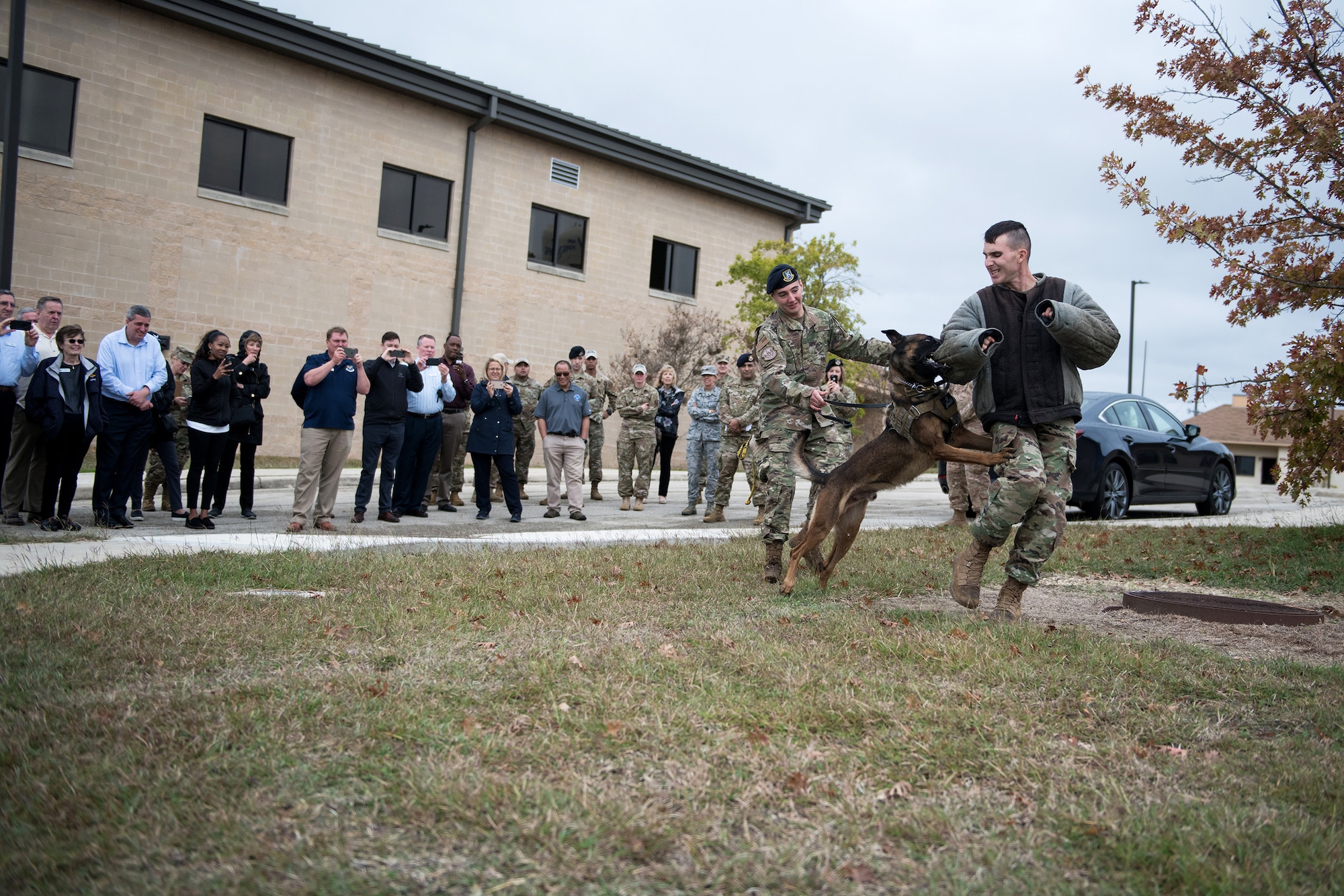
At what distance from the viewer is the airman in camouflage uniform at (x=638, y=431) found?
46.7 ft

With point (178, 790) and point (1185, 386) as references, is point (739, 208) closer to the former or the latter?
point (1185, 386)

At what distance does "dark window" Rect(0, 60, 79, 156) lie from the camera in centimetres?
1770

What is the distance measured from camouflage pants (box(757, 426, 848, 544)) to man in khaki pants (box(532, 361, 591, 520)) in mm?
5608

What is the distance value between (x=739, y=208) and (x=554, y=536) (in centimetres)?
2137

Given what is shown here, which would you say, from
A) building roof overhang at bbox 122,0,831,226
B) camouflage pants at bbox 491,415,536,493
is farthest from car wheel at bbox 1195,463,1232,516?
building roof overhang at bbox 122,0,831,226

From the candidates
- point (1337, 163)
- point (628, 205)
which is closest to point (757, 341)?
point (1337, 163)

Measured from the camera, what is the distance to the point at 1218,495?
15.2 metres

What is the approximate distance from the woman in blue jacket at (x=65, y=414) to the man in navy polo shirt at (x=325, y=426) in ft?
6.11

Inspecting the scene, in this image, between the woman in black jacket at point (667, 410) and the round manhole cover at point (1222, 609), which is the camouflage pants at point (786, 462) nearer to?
the round manhole cover at point (1222, 609)

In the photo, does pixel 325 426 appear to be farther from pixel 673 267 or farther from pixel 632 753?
pixel 673 267

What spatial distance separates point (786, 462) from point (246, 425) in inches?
263

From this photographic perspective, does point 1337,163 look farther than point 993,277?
Yes

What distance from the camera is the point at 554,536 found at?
965 centimetres

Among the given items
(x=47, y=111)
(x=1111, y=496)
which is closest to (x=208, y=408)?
(x=1111, y=496)
